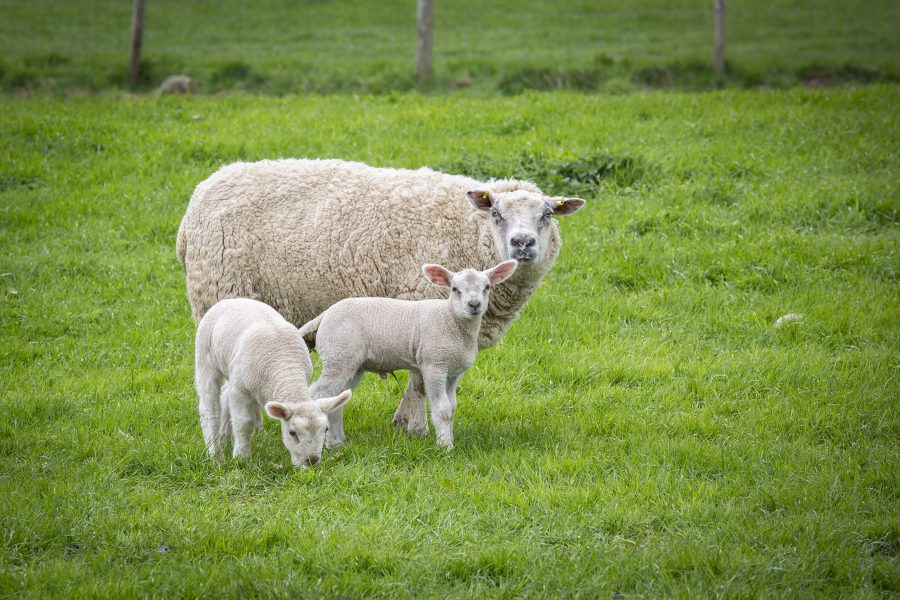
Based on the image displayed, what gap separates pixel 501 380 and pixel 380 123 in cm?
723

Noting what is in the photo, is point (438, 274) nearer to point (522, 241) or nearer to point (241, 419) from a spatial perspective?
point (522, 241)

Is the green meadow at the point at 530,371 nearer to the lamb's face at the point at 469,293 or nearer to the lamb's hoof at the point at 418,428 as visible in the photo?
the lamb's hoof at the point at 418,428

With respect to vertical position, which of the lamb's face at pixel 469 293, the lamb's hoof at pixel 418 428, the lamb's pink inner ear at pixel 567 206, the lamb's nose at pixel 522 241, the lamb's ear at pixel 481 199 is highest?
the lamb's ear at pixel 481 199

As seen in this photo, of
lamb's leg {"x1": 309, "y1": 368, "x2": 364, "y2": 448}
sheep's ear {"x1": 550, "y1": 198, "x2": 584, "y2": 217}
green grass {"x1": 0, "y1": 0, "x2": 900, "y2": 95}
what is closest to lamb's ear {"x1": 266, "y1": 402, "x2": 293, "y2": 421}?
lamb's leg {"x1": 309, "y1": 368, "x2": 364, "y2": 448}

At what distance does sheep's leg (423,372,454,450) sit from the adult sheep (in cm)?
53

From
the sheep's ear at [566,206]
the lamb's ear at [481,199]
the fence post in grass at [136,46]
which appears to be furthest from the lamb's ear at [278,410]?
→ the fence post in grass at [136,46]

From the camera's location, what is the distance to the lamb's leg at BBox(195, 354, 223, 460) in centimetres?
652

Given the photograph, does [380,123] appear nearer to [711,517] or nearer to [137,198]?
[137,198]

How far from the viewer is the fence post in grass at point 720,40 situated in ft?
65.3

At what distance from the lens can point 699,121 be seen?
46.5ft

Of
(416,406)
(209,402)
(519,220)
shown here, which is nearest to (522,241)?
(519,220)

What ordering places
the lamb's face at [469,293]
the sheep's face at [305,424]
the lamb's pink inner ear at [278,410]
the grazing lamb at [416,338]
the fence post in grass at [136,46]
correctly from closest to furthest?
the lamb's pink inner ear at [278,410]
the sheep's face at [305,424]
the lamb's face at [469,293]
the grazing lamb at [416,338]
the fence post in grass at [136,46]

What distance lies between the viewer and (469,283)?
6414 millimetres

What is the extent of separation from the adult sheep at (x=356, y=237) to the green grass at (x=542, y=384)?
990mm
